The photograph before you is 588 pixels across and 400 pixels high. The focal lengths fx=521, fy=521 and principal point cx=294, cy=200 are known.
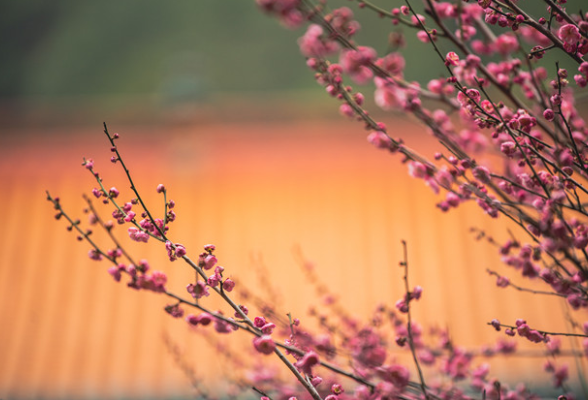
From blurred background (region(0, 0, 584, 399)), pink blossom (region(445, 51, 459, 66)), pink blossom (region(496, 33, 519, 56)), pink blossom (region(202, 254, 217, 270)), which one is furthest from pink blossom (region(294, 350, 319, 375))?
blurred background (region(0, 0, 584, 399))

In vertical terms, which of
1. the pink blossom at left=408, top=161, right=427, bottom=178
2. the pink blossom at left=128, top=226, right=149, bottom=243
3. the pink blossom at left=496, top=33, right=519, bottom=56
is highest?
the pink blossom at left=496, top=33, right=519, bottom=56

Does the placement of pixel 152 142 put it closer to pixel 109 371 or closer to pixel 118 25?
pixel 109 371

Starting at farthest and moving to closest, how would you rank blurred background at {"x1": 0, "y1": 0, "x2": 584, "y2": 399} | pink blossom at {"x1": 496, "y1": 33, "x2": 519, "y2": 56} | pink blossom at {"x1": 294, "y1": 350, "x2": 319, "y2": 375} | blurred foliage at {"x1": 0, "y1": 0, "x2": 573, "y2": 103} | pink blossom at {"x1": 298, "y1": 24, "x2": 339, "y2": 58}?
blurred foliage at {"x1": 0, "y1": 0, "x2": 573, "y2": 103}, blurred background at {"x1": 0, "y1": 0, "x2": 584, "y2": 399}, pink blossom at {"x1": 496, "y1": 33, "x2": 519, "y2": 56}, pink blossom at {"x1": 298, "y1": 24, "x2": 339, "y2": 58}, pink blossom at {"x1": 294, "y1": 350, "x2": 319, "y2": 375}

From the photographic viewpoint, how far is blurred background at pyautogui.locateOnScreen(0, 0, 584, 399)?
242 centimetres

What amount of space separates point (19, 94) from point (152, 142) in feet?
7.51

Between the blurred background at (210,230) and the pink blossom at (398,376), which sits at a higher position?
the blurred background at (210,230)

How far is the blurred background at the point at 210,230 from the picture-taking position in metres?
2.42

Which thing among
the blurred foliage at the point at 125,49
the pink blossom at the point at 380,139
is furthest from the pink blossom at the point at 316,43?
the blurred foliage at the point at 125,49

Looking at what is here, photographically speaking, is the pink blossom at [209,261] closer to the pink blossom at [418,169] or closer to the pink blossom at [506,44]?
the pink blossom at [418,169]

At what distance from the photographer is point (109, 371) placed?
7.77ft

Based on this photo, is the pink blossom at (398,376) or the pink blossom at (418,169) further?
the pink blossom at (418,169)

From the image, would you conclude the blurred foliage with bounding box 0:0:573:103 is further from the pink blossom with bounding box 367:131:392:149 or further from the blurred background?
the pink blossom with bounding box 367:131:392:149

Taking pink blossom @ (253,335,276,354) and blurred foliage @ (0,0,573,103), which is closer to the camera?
pink blossom @ (253,335,276,354)

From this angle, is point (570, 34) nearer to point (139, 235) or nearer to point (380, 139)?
point (380, 139)
